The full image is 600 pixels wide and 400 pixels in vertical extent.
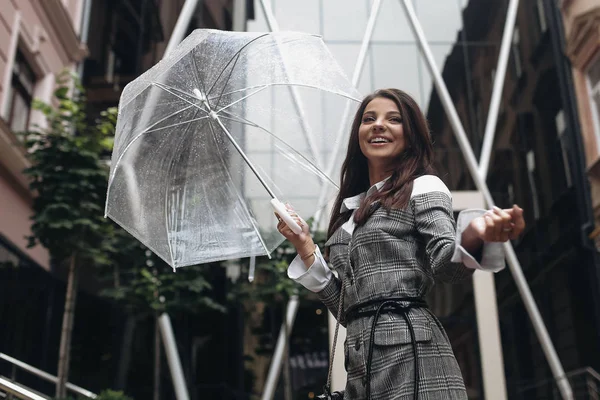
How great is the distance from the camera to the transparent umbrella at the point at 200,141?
3.00 meters

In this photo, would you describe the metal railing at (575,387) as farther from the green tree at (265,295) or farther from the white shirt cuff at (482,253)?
the white shirt cuff at (482,253)

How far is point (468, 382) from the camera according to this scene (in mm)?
11875

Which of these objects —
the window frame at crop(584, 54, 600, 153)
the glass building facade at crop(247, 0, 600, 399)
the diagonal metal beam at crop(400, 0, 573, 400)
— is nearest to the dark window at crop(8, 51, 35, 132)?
the glass building facade at crop(247, 0, 600, 399)

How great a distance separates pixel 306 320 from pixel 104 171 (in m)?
4.96

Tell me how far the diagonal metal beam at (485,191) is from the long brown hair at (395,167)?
9.51 m

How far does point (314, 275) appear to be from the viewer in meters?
2.13

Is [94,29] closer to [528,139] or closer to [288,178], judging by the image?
[528,139]

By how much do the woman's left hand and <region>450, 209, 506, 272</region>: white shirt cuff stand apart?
3cm

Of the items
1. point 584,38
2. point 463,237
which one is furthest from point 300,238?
point 584,38

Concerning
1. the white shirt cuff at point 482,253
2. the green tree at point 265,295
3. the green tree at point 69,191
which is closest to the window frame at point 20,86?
the green tree at point 69,191

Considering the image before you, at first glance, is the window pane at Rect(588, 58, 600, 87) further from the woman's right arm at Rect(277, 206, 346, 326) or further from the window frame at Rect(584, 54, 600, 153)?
the woman's right arm at Rect(277, 206, 346, 326)

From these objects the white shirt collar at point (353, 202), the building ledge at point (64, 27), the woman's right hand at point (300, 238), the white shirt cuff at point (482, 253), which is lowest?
the white shirt cuff at point (482, 253)

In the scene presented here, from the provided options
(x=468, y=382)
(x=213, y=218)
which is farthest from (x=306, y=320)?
(x=213, y=218)

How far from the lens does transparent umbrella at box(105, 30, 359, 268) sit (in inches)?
118
